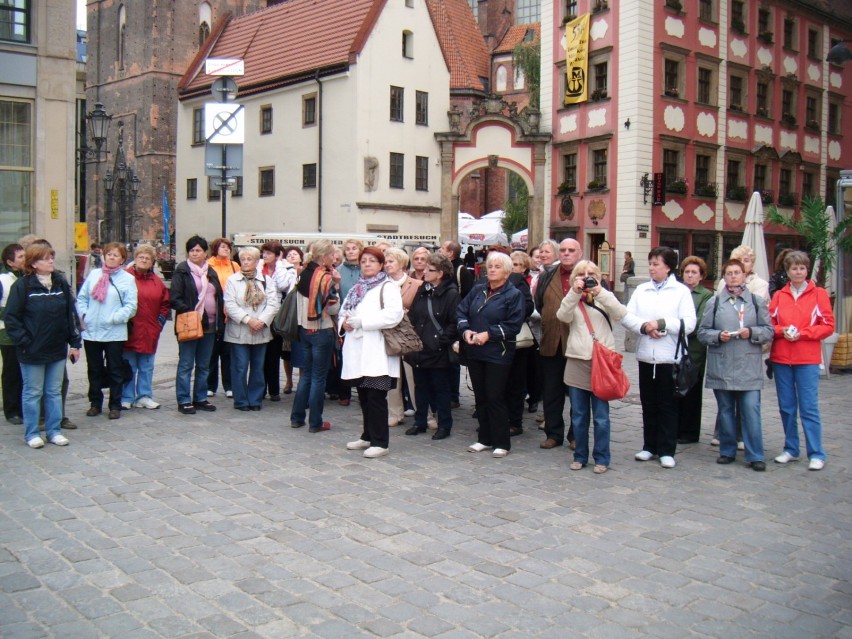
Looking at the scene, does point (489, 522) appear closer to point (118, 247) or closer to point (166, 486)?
point (166, 486)

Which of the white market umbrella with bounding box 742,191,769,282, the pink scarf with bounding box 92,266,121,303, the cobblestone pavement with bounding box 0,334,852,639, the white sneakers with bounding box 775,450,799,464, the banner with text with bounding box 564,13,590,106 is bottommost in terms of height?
the cobblestone pavement with bounding box 0,334,852,639

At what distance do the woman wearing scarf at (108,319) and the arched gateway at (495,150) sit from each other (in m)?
28.1

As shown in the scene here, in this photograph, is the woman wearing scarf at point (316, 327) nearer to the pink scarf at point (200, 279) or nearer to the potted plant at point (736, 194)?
the pink scarf at point (200, 279)

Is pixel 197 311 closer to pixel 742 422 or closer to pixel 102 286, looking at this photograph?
pixel 102 286

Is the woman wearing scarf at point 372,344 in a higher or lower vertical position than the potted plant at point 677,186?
lower

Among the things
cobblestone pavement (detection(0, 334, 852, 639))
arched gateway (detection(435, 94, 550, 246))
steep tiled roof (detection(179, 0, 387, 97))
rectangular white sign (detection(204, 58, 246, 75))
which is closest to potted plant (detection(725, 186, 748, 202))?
arched gateway (detection(435, 94, 550, 246))

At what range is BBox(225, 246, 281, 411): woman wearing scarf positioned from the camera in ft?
34.8

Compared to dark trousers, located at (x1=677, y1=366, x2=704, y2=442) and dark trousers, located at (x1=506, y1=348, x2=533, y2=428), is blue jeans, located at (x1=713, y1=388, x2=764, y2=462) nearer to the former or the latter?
dark trousers, located at (x1=677, y1=366, x2=704, y2=442)

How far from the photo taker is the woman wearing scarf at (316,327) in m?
9.46

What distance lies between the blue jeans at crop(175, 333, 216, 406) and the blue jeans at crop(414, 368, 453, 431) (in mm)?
2705

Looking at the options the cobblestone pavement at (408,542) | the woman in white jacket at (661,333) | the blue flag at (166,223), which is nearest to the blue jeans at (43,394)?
the cobblestone pavement at (408,542)

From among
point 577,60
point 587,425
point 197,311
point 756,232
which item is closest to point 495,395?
point 587,425

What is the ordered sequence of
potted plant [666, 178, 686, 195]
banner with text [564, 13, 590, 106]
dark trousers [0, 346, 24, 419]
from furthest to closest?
banner with text [564, 13, 590, 106] → potted plant [666, 178, 686, 195] → dark trousers [0, 346, 24, 419]

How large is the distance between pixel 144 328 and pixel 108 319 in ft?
1.62
